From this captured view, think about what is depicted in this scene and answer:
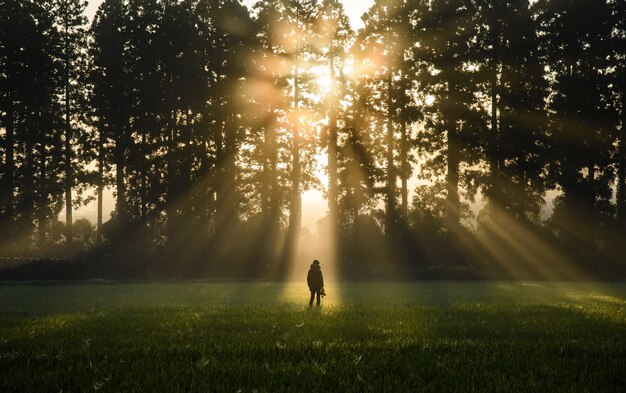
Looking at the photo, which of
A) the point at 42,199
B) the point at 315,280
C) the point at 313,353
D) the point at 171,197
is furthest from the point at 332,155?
the point at 313,353

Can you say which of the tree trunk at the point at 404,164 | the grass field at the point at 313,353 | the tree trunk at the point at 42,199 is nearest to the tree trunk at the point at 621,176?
the tree trunk at the point at 404,164

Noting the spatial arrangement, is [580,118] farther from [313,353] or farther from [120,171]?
[313,353]

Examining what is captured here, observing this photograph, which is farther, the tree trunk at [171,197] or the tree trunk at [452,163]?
the tree trunk at [171,197]

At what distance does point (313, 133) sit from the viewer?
4994 cm

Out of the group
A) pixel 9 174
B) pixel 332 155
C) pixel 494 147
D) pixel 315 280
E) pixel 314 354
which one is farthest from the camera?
pixel 332 155

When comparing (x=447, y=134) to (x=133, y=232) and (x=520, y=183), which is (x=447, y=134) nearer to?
(x=520, y=183)

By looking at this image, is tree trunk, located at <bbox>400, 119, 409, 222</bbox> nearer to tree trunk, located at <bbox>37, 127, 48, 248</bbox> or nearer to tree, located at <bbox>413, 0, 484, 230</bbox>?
tree, located at <bbox>413, 0, 484, 230</bbox>

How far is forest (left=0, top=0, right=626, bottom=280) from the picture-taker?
45.4 meters

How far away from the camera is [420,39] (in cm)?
5022

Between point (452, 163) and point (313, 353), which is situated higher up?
point (452, 163)

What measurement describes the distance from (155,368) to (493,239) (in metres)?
42.0

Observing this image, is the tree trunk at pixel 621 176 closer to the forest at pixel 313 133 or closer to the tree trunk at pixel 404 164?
the forest at pixel 313 133

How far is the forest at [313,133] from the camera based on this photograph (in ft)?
149

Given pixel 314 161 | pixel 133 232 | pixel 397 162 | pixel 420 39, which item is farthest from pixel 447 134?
pixel 133 232
